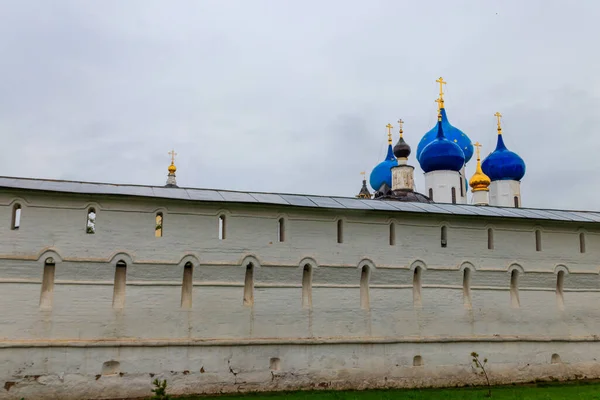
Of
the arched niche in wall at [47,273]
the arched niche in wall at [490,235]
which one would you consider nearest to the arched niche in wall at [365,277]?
the arched niche in wall at [490,235]

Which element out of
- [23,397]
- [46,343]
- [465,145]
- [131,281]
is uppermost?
[465,145]

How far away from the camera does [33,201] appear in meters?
11.1

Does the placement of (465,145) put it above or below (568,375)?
above

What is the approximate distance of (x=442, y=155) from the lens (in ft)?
86.1

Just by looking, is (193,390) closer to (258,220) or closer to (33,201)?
(258,220)

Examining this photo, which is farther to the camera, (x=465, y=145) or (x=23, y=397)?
(x=465, y=145)

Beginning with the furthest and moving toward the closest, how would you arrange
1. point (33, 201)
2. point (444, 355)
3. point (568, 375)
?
point (568, 375), point (444, 355), point (33, 201)

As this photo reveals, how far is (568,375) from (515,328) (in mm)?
1657

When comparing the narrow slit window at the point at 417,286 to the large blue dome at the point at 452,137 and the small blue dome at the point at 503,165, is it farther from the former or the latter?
the small blue dome at the point at 503,165

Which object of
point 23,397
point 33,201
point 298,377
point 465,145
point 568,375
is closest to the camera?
point 23,397

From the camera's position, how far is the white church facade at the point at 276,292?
10875 mm

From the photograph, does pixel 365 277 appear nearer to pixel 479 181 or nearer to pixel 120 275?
pixel 120 275

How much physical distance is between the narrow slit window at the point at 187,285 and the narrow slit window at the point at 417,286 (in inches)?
188

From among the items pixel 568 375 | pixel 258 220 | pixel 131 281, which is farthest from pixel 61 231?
pixel 568 375
